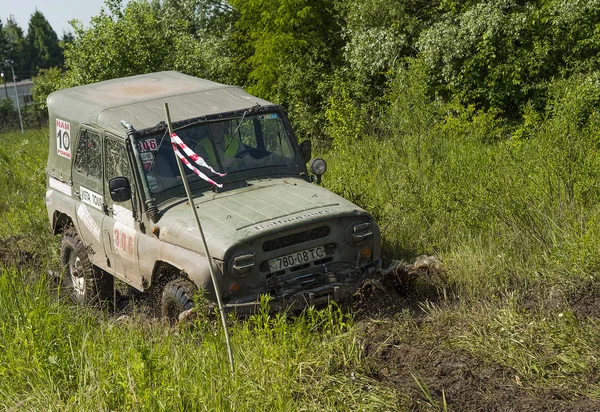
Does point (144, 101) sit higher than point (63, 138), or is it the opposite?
point (144, 101)

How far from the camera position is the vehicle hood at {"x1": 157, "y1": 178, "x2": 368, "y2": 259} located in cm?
628

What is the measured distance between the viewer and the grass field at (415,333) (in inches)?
195

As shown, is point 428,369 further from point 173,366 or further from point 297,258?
point 173,366

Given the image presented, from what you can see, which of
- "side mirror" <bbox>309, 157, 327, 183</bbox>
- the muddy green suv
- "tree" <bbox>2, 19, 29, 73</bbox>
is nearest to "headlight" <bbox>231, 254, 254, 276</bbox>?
the muddy green suv

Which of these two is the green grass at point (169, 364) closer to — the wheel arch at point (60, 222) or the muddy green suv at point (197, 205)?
the muddy green suv at point (197, 205)

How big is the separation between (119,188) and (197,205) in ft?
2.25

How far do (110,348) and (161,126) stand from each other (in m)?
2.38

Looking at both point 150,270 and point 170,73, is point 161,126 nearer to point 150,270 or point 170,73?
point 150,270

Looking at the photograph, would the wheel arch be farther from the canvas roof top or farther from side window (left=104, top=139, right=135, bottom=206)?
side window (left=104, top=139, right=135, bottom=206)

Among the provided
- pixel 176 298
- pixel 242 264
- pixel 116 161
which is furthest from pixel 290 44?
pixel 242 264

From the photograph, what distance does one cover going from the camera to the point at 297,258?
255 inches

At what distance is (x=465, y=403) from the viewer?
5.01m

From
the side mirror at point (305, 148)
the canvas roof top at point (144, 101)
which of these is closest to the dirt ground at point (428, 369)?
the side mirror at point (305, 148)

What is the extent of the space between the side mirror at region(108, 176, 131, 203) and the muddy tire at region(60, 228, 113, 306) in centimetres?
125
